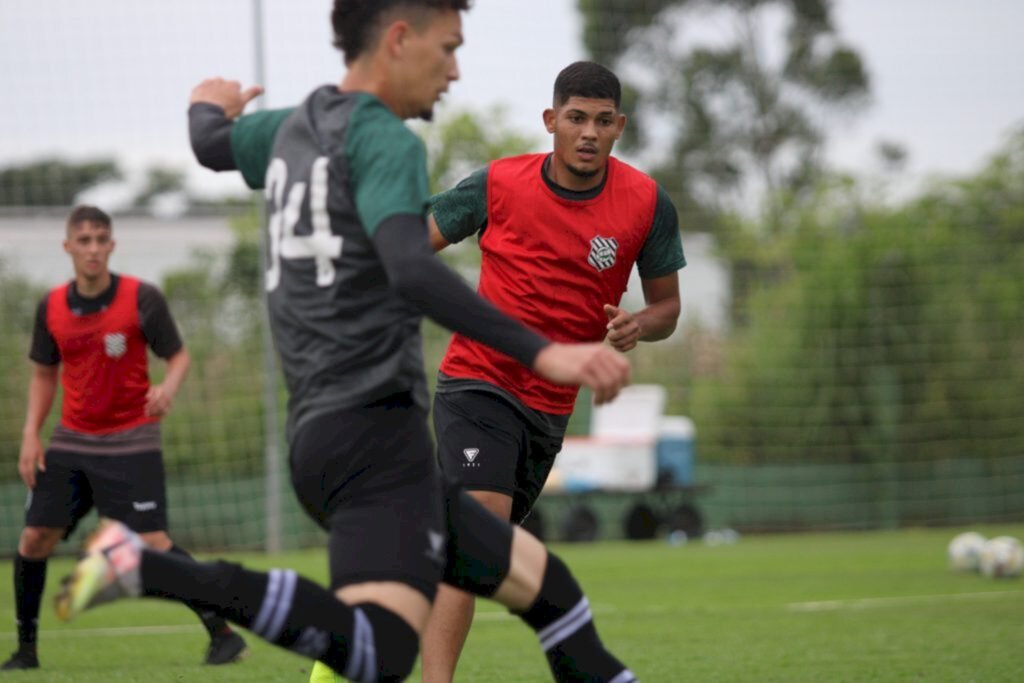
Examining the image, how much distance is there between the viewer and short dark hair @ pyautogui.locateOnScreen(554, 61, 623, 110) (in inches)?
226

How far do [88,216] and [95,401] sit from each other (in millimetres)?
961

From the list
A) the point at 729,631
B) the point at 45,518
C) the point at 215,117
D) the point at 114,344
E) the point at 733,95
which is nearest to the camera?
the point at 215,117

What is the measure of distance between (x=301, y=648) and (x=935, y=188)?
21750mm

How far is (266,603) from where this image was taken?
360 cm

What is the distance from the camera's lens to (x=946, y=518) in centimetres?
2256

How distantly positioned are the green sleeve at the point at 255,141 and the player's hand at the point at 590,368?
1.00 meters

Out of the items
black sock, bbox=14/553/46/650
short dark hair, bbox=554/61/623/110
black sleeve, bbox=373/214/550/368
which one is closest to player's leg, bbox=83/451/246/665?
black sock, bbox=14/553/46/650

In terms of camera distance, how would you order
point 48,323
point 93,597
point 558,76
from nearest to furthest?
1. point 93,597
2. point 558,76
3. point 48,323

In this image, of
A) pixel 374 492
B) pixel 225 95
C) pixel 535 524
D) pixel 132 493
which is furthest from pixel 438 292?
pixel 535 524

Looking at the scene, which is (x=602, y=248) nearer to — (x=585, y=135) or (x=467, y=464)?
(x=585, y=135)

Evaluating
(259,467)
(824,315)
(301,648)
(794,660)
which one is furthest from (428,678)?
(824,315)

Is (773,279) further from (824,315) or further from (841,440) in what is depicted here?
(841,440)

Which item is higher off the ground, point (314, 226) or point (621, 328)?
point (314, 226)

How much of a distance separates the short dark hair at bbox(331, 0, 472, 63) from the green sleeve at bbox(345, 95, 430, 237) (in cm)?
20
